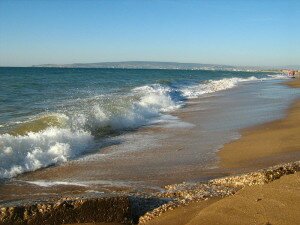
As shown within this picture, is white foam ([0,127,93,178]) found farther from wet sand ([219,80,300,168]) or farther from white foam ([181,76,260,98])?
white foam ([181,76,260,98])

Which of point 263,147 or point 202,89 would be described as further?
point 202,89

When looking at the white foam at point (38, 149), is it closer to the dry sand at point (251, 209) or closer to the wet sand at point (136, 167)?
the wet sand at point (136, 167)

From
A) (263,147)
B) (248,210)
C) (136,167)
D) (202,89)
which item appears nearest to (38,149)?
(136,167)

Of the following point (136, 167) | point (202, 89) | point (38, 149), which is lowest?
point (202, 89)

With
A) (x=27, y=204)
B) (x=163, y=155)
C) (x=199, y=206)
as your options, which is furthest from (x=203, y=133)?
(x=27, y=204)

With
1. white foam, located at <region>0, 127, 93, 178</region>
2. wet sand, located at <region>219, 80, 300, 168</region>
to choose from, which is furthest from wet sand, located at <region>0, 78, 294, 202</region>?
white foam, located at <region>0, 127, 93, 178</region>

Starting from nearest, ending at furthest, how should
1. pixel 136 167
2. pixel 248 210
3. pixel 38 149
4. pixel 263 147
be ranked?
pixel 248 210, pixel 136 167, pixel 38 149, pixel 263 147

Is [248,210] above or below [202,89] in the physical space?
above

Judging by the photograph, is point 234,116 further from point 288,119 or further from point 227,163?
point 227,163

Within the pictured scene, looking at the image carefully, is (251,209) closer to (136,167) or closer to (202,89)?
(136,167)

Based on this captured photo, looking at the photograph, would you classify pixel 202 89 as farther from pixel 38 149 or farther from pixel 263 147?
pixel 38 149

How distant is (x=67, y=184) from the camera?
21.2 feet

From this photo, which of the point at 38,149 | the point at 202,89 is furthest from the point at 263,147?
the point at 202,89

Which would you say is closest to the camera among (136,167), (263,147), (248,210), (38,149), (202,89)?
(248,210)
